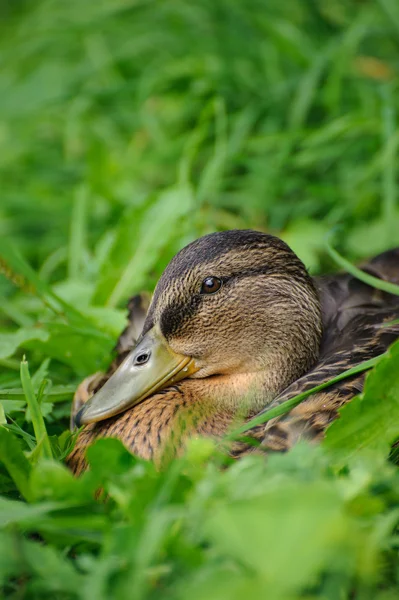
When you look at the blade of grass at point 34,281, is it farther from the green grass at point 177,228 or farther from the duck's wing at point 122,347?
the duck's wing at point 122,347

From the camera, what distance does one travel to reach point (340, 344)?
8.90ft

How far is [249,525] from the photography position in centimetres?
150

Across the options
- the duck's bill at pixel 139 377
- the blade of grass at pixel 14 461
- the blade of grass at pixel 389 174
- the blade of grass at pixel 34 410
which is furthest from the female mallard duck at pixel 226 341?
the blade of grass at pixel 389 174

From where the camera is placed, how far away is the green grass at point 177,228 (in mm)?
1630

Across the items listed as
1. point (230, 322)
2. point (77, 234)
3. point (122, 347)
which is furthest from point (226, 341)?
point (77, 234)

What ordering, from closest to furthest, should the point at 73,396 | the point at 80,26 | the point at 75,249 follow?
the point at 73,396 < the point at 75,249 < the point at 80,26

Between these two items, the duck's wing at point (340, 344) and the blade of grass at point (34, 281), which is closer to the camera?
the duck's wing at point (340, 344)

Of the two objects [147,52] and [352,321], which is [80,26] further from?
[352,321]

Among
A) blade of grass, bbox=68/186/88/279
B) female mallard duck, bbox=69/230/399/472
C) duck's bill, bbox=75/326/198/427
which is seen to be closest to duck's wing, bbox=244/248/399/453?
female mallard duck, bbox=69/230/399/472

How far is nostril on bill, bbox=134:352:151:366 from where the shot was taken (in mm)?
2609

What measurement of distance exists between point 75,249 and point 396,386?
2.16 m

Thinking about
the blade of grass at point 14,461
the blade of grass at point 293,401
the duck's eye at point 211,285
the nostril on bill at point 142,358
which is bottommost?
the blade of grass at point 293,401

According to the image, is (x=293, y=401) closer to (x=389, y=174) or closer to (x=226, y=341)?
(x=226, y=341)

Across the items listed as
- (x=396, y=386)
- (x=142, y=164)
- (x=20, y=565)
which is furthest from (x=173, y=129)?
(x=20, y=565)
